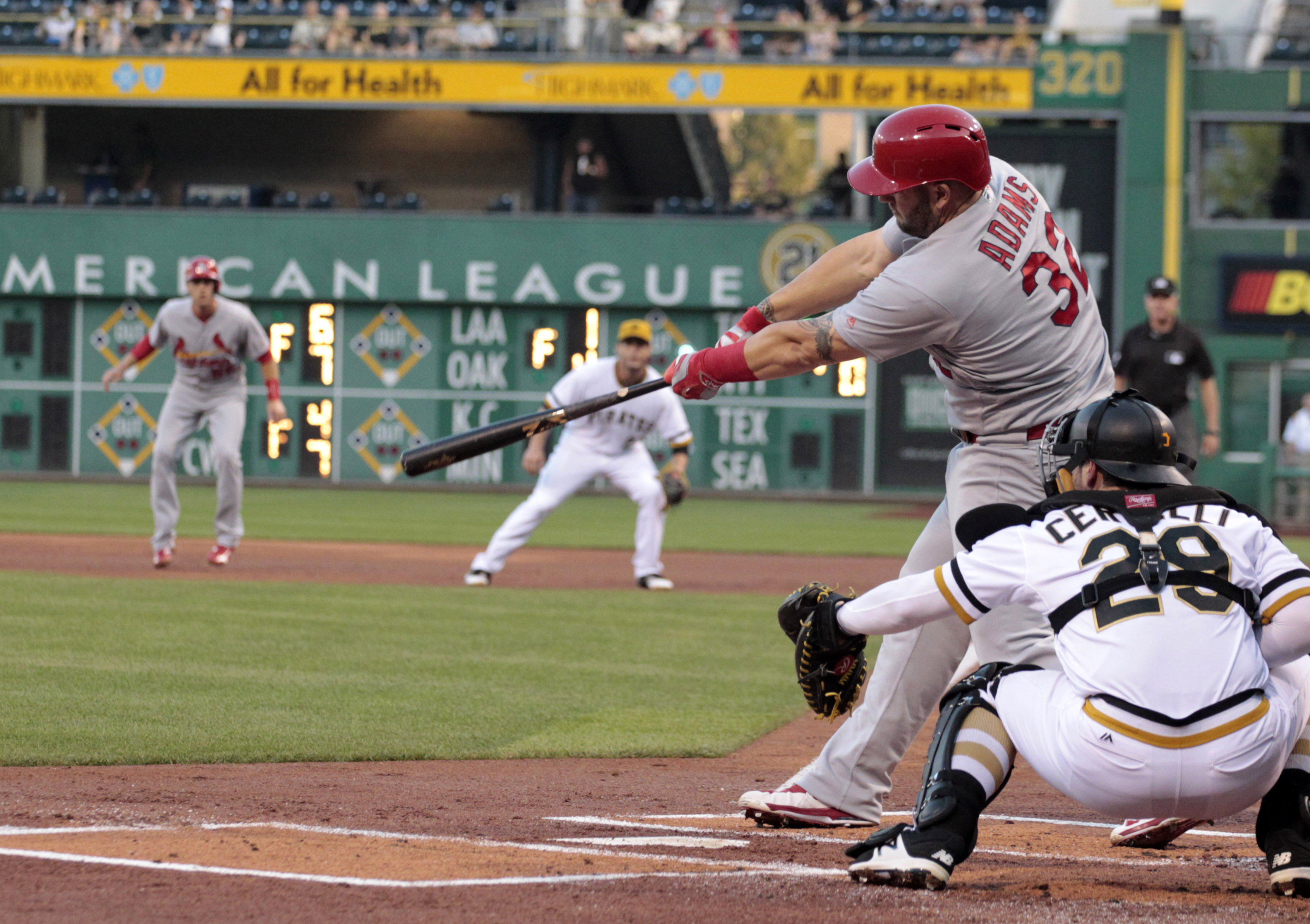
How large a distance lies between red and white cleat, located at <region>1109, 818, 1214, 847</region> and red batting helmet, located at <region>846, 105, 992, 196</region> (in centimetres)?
183

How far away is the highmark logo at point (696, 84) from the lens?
25469mm

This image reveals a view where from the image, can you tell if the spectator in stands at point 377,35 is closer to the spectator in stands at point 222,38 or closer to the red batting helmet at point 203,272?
the spectator in stands at point 222,38

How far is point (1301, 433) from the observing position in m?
23.0

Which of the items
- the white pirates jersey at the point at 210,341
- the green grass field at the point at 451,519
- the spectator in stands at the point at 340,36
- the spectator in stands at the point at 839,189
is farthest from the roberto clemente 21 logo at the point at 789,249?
the white pirates jersey at the point at 210,341

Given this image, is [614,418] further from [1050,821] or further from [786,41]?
[786,41]

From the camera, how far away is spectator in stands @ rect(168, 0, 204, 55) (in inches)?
1046

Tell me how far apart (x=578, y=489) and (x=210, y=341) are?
118 inches

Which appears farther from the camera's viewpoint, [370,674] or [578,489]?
[578,489]

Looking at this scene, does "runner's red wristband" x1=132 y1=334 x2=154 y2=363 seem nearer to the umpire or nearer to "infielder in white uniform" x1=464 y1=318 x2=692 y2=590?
"infielder in white uniform" x1=464 y1=318 x2=692 y2=590

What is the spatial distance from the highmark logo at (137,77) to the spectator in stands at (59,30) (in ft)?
3.88

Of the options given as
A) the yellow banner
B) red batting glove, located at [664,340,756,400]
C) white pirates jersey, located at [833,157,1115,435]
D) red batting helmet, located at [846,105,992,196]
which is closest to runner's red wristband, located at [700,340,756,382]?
red batting glove, located at [664,340,756,400]

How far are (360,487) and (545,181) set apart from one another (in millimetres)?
6162

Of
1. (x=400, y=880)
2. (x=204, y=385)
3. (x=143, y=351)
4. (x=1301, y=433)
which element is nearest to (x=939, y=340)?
(x=400, y=880)

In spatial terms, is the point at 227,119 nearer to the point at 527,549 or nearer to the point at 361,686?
the point at 527,549
